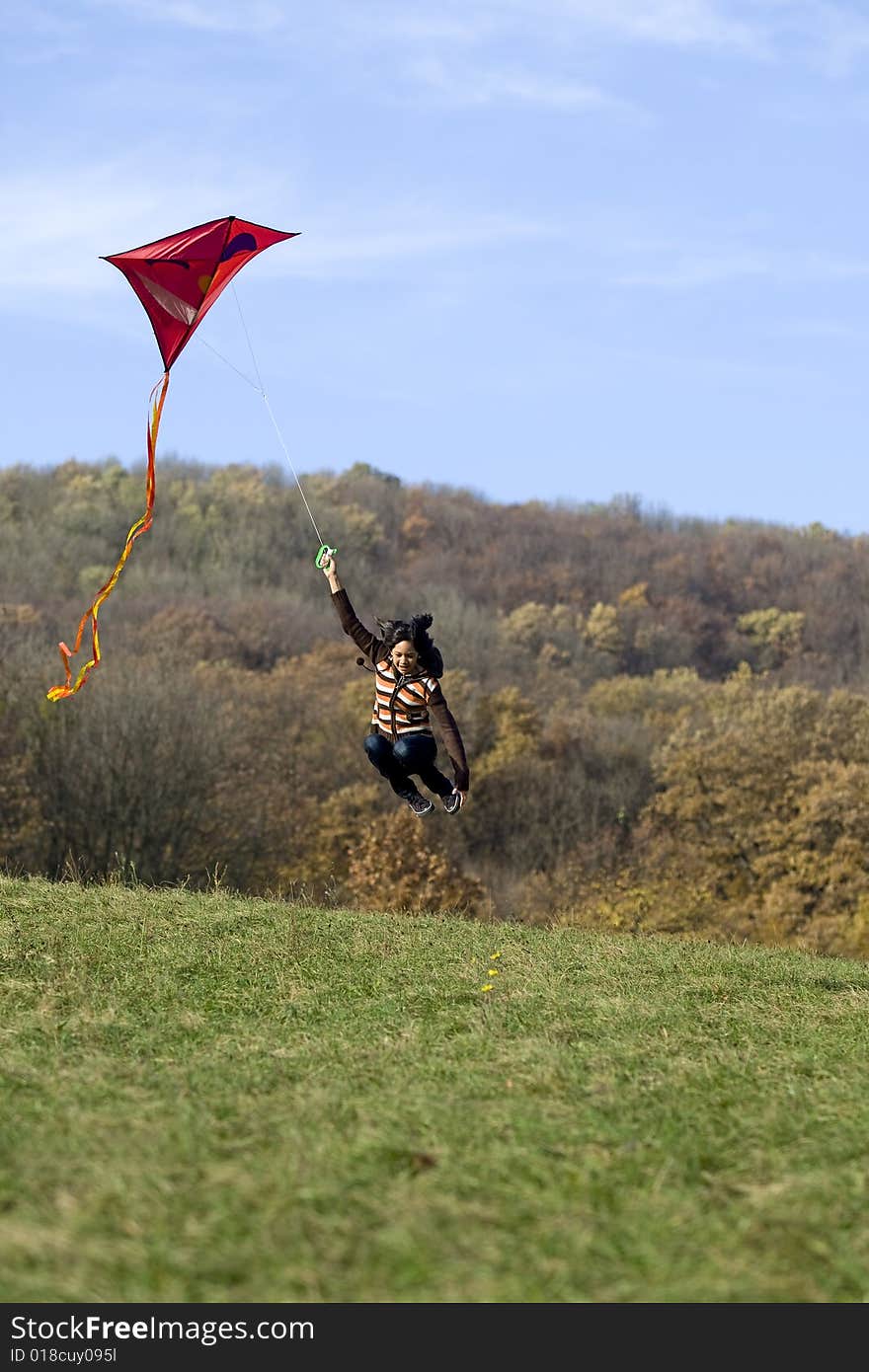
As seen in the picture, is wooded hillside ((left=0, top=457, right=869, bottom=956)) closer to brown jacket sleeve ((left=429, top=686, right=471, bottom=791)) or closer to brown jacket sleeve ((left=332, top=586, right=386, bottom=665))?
brown jacket sleeve ((left=429, top=686, right=471, bottom=791))

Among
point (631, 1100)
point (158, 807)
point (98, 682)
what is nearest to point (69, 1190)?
point (631, 1100)

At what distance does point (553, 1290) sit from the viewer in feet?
17.6

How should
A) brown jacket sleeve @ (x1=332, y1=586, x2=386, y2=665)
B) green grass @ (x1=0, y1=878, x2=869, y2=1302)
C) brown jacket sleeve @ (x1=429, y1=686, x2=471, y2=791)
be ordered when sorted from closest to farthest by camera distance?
green grass @ (x1=0, y1=878, x2=869, y2=1302), brown jacket sleeve @ (x1=429, y1=686, x2=471, y2=791), brown jacket sleeve @ (x1=332, y1=586, x2=386, y2=665)

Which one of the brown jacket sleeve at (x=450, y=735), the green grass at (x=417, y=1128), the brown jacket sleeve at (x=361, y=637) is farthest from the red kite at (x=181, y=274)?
the green grass at (x=417, y=1128)

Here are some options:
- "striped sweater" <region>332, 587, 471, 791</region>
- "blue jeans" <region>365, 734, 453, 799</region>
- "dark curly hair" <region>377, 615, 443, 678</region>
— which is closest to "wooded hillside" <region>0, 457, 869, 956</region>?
"blue jeans" <region>365, 734, 453, 799</region>

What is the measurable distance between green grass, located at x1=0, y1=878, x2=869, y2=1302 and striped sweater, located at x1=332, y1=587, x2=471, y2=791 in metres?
1.80

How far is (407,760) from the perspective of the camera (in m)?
13.1

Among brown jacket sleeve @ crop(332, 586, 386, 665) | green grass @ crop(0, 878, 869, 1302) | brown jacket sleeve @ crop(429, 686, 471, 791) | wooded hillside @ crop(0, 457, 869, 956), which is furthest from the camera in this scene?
wooded hillside @ crop(0, 457, 869, 956)

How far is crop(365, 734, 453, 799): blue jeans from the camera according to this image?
13109mm

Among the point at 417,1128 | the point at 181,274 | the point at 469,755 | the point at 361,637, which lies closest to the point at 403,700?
the point at 361,637

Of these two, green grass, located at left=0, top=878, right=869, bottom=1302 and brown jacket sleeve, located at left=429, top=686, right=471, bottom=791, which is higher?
brown jacket sleeve, located at left=429, top=686, right=471, bottom=791

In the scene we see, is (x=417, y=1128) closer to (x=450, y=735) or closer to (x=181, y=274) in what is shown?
(x=450, y=735)

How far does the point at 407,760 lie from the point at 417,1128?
6183mm
